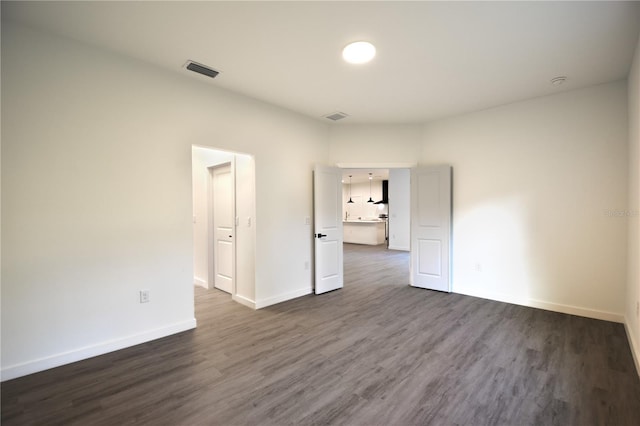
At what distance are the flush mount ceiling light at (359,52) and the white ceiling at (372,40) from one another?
71 mm

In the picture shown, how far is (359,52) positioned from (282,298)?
3247mm

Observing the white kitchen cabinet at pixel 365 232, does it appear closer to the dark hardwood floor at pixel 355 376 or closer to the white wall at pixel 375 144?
the white wall at pixel 375 144

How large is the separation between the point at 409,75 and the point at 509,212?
2430 mm

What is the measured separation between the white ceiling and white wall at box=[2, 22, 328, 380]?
0.95ft

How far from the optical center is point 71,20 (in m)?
2.30

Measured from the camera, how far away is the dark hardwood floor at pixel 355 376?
1.91m

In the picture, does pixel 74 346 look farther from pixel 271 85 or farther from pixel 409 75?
pixel 409 75

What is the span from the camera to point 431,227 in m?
4.84

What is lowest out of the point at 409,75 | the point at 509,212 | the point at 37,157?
the point at 509,212

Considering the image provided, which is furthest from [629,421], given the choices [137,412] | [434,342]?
[137,412]

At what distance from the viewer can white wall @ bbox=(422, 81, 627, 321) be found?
11.3 ft

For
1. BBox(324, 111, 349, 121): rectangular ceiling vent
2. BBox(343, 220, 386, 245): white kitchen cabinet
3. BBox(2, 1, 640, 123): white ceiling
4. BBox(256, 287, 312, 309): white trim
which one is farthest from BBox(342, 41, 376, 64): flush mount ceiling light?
BBox(343, 220, 386, 245): white kitchen cabinet

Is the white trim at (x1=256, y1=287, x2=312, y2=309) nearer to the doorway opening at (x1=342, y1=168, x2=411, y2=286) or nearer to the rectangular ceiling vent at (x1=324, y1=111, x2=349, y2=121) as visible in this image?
the doorway opening at (x1=342, y1=168, x2=411, y2=286)

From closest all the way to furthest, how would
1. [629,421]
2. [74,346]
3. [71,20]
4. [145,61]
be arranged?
[629,421] < [71,20] < [74,346] < [145,61]
